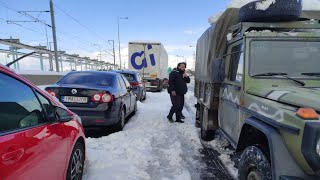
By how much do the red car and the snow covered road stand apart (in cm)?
124

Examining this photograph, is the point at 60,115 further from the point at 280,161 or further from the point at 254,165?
the point at 280,161

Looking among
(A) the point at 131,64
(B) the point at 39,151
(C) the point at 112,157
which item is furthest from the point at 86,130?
(A) the point at 131,64

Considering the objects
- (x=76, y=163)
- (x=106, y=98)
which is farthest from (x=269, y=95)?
(x=106, y=98)

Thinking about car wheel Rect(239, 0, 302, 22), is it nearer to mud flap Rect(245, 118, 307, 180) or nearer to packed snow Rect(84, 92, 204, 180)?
mud flap Rect(245, 118, 307, 180)

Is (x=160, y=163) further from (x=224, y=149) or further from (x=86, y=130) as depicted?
(x=86, y=130)

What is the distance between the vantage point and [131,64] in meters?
24.6

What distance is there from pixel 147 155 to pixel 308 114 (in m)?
3.61

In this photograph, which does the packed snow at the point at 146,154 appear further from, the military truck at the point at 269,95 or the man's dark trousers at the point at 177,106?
the man's dark trousers at the point at 177,106

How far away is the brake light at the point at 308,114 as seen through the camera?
2462 millimetres

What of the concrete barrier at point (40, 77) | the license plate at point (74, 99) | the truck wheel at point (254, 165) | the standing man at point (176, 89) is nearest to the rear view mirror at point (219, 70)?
the truck wheel at point (254, 165)

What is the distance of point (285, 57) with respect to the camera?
161 inches

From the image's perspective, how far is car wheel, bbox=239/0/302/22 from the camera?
4426 mm

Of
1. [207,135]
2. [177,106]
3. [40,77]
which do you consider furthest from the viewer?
[40,77]

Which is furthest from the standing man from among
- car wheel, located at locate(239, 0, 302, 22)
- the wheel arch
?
the wheel arch
